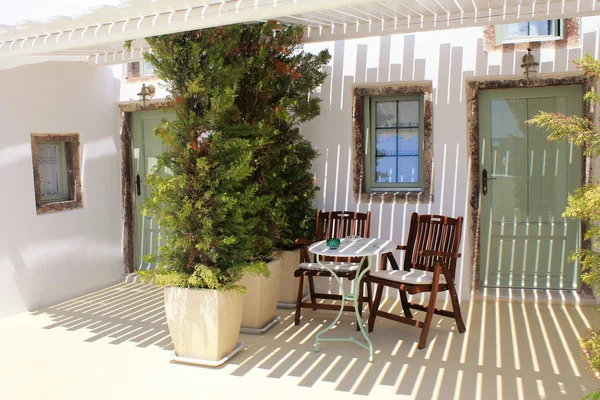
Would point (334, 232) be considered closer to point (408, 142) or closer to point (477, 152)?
point (408, 142)

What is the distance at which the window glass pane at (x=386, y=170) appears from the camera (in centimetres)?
616

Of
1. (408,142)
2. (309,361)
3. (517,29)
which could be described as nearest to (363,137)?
(408,142)

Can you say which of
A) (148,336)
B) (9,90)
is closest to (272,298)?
(148,336)

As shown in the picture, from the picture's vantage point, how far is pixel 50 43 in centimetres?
420

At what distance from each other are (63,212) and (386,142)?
3.50m

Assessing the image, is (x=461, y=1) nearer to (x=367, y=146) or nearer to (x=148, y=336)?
(x=367, y=146)

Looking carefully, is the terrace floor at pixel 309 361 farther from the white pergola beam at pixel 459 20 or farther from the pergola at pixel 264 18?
the white pergola beam at pixel 459 20

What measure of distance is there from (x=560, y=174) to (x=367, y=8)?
2.67 m

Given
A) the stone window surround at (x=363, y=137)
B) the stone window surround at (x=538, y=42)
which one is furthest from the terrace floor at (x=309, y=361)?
the stone window surround at (x=538, y=42)

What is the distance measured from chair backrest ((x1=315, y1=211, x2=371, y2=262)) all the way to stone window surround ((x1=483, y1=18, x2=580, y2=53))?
200cm

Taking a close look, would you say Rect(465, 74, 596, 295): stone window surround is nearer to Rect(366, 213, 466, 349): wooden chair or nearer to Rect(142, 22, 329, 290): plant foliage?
Rect(366, 213, 466, 349): wooden chair

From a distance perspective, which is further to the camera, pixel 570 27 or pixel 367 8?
pixel 570 27

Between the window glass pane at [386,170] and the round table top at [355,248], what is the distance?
1.29m

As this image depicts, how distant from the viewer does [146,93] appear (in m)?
6.67
